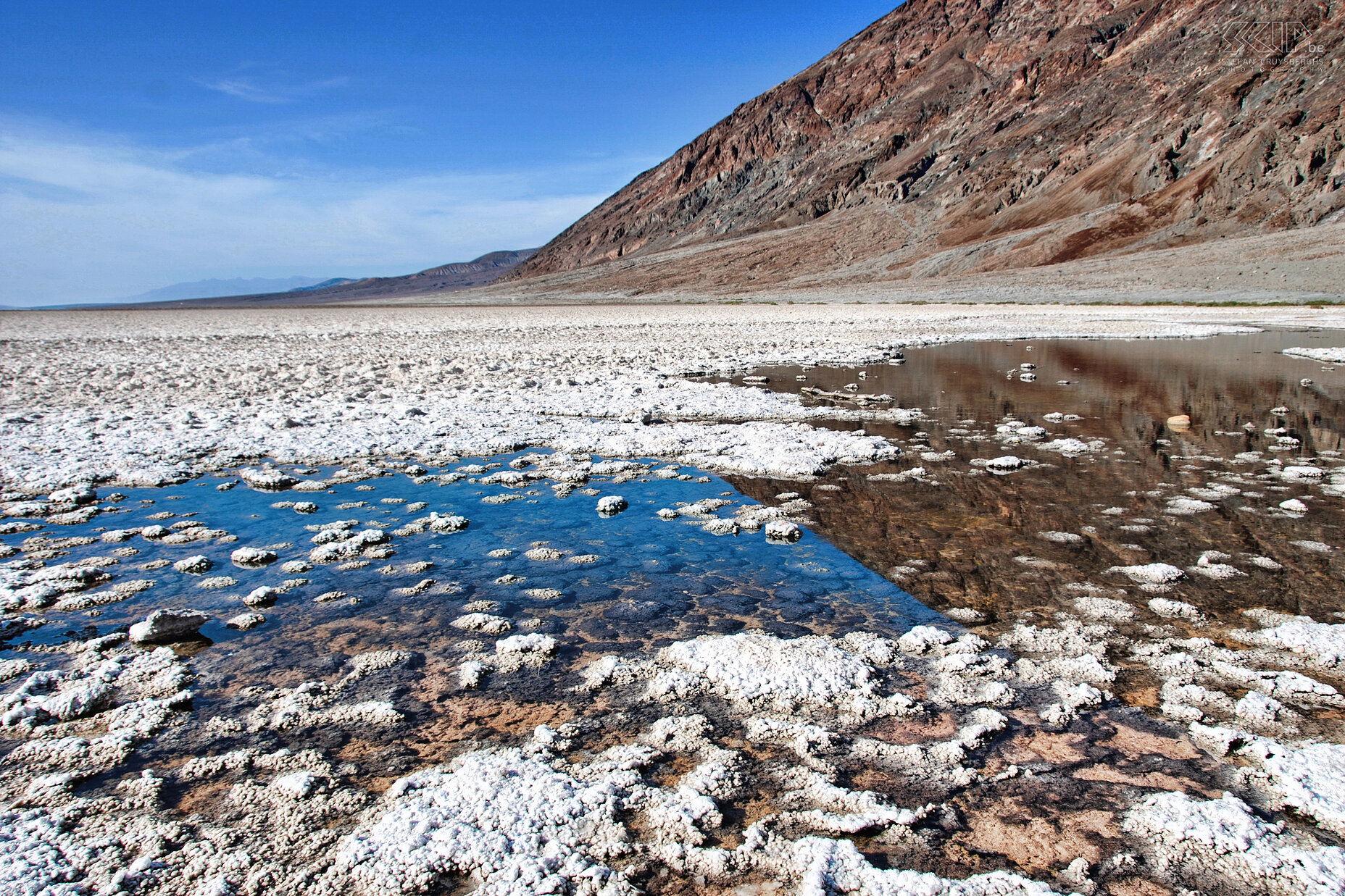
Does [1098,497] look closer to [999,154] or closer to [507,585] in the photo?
[507,585]

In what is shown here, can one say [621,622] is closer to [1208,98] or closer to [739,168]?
[1208,98]

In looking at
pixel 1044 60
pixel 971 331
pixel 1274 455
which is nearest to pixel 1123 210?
pixel 1044 60

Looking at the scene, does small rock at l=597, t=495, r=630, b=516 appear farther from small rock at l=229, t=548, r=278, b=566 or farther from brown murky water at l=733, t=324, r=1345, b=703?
small rock at l=229, t=548, r=278, b=566

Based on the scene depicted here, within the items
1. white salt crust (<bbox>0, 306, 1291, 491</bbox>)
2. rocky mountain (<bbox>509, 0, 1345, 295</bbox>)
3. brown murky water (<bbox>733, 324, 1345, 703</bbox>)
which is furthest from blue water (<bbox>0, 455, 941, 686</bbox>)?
rocky mountain (<bbox>509, 0, 1345, 295</bbox>)

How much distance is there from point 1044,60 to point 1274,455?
100193 millimetres

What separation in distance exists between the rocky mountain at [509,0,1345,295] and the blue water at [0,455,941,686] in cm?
6232

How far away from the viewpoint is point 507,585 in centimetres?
415

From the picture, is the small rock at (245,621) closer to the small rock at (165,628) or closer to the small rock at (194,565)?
the small rock at (165,628)

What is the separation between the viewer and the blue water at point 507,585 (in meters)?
3.58

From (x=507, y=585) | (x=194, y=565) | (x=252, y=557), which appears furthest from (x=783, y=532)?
(x=194, y=565)

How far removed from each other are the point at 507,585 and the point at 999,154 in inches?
3637

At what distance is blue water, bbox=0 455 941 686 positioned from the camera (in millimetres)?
3582

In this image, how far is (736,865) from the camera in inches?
81.7

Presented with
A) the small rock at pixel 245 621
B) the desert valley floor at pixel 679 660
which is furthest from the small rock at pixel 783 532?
the small rock at pixel 245 621
